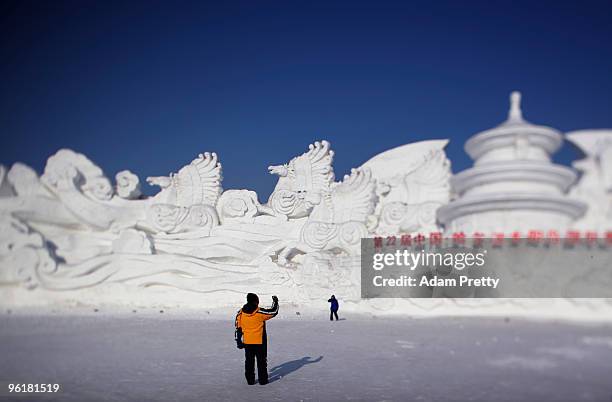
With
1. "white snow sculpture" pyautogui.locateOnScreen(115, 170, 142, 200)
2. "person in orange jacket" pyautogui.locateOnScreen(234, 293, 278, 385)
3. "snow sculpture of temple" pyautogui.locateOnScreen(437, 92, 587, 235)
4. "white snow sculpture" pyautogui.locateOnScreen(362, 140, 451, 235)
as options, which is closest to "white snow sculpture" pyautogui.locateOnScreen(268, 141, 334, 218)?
"white snow sculpture" pyautogui.locateOnScreen(362, 140, 451, 235)

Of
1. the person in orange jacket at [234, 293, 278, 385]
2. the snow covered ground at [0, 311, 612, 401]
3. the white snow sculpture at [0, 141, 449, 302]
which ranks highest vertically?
the white snow sculpture at [0, 141, 449, 302]

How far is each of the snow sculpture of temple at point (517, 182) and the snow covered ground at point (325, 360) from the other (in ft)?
4.12

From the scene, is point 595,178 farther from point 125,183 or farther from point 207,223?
point 125,183

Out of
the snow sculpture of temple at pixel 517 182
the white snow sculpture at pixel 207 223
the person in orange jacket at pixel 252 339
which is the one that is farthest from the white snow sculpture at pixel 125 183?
the person in orange jacket at pixel 252 339

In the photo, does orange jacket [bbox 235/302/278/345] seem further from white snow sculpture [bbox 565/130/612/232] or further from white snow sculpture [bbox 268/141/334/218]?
white snow sculpture [bbox 268/141/334/218]

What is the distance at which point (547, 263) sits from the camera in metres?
6.86

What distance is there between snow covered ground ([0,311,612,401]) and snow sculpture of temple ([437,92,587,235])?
1.26m

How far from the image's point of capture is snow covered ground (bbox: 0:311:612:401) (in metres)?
3.65

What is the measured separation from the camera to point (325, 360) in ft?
15.6

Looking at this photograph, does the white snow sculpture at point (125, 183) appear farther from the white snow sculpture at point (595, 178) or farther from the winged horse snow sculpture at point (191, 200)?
the white snow sculpture at point (595, 178)

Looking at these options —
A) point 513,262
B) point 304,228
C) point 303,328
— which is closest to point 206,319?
point 303,328

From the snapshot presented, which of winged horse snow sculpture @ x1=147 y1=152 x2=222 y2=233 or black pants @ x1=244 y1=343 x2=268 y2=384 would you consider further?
winged horse snow sculpture @ x1=147 y1=152 x2=222 y2=233

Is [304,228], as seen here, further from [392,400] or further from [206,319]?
[392,400]

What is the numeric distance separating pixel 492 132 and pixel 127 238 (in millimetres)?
6036
